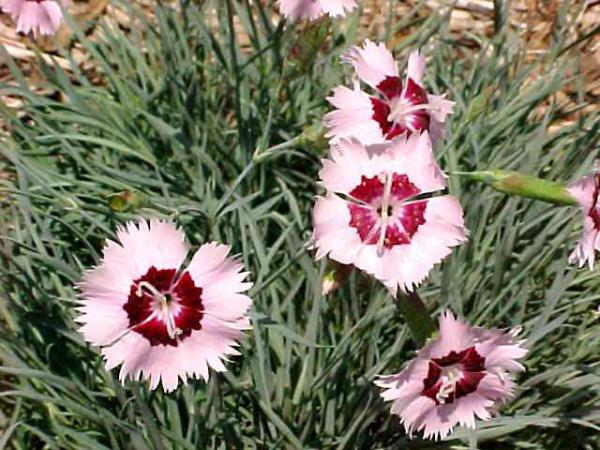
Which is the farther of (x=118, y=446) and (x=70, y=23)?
(x=70, y=23)

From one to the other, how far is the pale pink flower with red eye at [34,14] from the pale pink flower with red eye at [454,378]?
1.03 m

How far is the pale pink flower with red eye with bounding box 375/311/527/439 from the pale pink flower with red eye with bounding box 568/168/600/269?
0.18 m

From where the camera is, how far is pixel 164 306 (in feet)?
4.83

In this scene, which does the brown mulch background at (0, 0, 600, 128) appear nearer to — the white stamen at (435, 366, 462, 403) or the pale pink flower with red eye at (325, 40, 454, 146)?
the pale pink flower with red eye at (325, 40, 454, 146)

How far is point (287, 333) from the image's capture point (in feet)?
5.38

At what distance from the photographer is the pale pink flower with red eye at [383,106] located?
162cm

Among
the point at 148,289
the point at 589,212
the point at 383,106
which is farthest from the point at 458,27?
the point at 148,289

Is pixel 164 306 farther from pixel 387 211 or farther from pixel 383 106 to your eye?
pixel 383 106

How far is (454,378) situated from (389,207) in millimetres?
282

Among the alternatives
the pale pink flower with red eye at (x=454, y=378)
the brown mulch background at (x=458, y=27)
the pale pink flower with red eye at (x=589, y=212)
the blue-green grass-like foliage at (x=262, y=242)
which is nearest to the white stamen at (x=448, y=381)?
the pale pink flower with red eye at (x=454, y=378)

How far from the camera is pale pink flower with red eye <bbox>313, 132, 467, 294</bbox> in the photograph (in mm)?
1490

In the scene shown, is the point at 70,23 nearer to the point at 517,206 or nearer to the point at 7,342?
the point at 7,342

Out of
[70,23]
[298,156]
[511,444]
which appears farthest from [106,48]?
[511,444]

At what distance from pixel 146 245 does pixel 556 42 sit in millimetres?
1325
